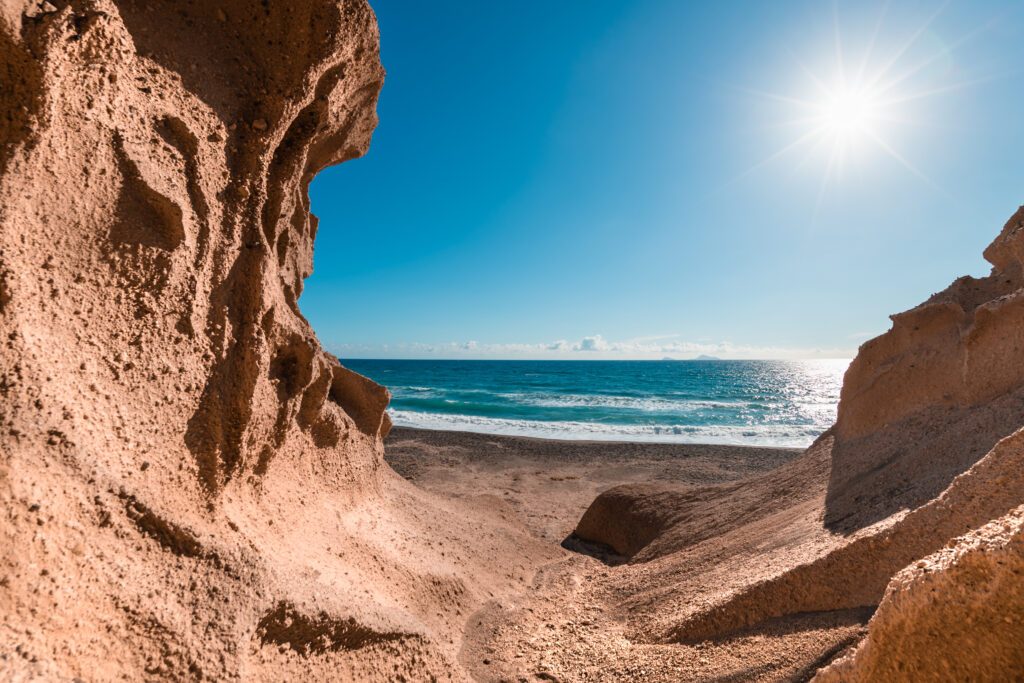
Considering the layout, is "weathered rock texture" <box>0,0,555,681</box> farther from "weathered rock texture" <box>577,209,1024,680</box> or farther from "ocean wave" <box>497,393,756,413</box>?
"ocean wave" <box>497,393,756,413</box>

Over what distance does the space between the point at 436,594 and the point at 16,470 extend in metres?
2.82

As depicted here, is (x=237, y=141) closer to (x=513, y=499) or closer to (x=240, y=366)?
(x=240, y=366)

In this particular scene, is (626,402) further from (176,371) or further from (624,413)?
(176,371)

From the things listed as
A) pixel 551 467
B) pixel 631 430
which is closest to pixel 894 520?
pixel 551 467

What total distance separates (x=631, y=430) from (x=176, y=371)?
1925 centimetres

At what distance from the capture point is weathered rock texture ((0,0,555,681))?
1.78m

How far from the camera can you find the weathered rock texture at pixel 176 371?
1776mm

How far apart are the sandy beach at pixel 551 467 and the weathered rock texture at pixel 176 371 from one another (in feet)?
13.8

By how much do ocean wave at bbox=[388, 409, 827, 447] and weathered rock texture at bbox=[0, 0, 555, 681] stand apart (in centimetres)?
1467

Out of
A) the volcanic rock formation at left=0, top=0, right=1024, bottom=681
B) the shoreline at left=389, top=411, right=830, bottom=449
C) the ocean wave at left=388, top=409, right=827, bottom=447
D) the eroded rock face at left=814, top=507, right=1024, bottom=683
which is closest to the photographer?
the eroded rock face at left=814, top=507, right=1024, bottom=683

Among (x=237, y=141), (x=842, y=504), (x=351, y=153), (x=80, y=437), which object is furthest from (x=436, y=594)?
(x=351, y=153)

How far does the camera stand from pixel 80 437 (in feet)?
6.35

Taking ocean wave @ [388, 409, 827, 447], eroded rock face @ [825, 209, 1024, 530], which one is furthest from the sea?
eroded rock face @ [825, 209, 1024, 530]

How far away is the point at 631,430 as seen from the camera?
20.1 metres
